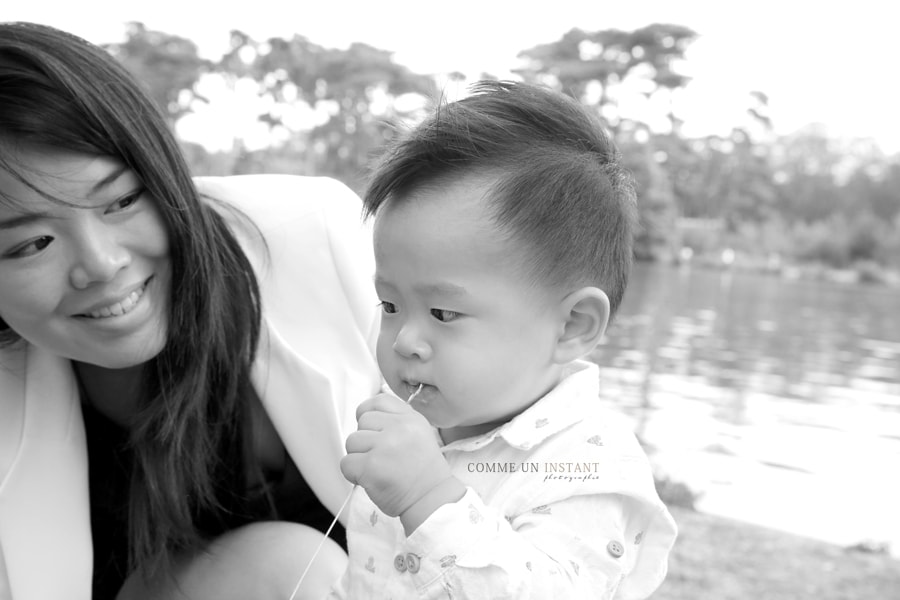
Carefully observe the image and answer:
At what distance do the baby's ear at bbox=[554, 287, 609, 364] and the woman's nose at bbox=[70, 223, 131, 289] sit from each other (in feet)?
2.34

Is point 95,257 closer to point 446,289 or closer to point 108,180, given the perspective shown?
point 108,180

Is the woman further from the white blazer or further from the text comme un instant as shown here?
the text comme un instant

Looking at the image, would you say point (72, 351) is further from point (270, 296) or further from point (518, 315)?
point (518, 315)

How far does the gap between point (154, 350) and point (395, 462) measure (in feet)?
2.25

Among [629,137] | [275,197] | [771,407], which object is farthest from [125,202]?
[629,137]

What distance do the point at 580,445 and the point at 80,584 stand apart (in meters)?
1.02

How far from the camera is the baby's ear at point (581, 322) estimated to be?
4.06 feet

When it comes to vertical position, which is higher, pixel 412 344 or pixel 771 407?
pixel 412 344

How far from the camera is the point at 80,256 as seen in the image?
1449 mm

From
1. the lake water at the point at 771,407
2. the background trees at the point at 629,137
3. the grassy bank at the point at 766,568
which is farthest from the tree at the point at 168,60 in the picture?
the grassy bank at the point at 766,568

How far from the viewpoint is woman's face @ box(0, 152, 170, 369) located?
1424mm

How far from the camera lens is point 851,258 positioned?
24875 mm

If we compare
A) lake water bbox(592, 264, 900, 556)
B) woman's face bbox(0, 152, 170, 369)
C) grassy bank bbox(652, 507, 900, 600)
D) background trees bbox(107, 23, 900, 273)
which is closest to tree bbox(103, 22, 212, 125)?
background trees bbox(107, 23, 900, 273)

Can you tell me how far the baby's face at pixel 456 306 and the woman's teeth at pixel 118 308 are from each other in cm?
54
